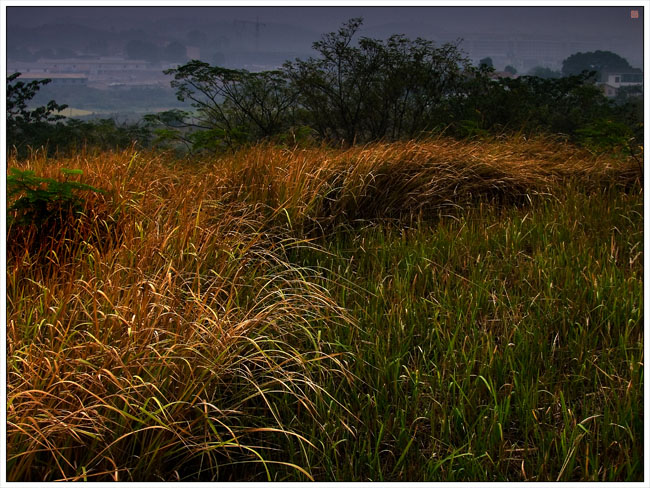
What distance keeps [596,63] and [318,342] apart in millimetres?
9659

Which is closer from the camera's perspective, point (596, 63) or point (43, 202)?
point (43, 202)

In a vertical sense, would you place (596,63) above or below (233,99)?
above

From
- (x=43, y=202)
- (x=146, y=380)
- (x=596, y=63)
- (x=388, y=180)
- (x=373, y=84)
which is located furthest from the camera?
(x=596, y=63)

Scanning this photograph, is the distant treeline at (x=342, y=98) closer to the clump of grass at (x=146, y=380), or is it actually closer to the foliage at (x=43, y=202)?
the foliage at (x=43, y=202)

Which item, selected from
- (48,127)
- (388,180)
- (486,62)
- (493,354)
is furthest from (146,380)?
(486,62)

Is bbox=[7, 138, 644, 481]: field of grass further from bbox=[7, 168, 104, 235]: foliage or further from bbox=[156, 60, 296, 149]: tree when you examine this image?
bbox=[156, 60, 296, 149]: tree

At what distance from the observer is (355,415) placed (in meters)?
2.12

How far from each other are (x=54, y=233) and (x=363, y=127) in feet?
18.0

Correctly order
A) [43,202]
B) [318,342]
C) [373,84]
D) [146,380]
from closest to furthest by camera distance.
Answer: [146,380] → [318,342] → [43,202] → [373,84]

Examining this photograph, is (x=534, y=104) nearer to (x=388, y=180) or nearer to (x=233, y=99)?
(x=233, y=99)

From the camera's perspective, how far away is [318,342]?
2254 millimetres

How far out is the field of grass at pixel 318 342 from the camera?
1858 millimetres

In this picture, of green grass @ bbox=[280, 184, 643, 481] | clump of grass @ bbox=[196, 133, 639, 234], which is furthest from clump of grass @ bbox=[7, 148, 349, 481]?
clump of grass @ bbox=[196, 133, 639, 234]

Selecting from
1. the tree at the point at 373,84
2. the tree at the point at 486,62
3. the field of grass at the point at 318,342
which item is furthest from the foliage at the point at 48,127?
the tree at the point at 486,62
